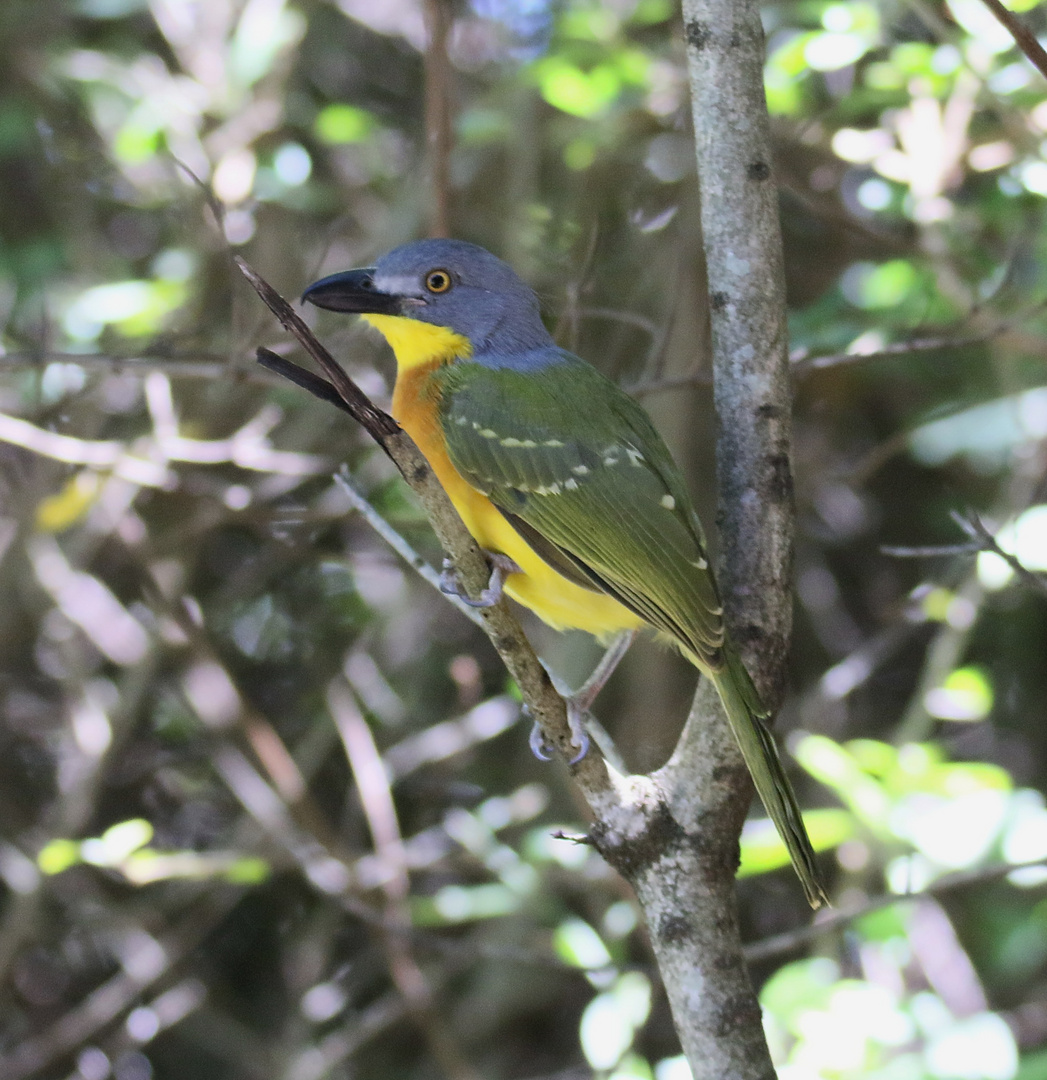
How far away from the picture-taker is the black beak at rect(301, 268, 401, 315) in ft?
9.91

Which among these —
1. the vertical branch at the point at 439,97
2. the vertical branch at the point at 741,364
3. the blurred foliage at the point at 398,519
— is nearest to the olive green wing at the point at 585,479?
the vertical branch at the point at 741,364

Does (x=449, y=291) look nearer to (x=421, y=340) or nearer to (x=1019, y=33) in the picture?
(x=421, y=340)

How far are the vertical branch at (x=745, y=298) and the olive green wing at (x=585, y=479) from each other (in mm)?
201

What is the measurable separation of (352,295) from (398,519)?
1.07 metres

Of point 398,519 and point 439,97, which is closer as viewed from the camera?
point 439,97

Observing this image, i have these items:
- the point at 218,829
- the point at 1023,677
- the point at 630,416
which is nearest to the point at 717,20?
the point at 630,416

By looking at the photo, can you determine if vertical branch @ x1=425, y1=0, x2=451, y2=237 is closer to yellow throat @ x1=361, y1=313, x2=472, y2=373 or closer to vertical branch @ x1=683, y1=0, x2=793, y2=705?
yellow throat @ x1=361, y1=313, x2=472, y2=373

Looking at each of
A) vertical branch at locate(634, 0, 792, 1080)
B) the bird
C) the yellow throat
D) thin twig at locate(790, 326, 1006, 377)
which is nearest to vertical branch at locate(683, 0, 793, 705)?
vertical branch at locate(634, 0, 792, 1080)

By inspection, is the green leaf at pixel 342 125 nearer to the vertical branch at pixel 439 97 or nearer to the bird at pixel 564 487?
the vertical branch at pixel 439 97

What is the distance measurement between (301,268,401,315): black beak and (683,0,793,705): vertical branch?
3.57ft

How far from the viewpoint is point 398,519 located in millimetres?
3977

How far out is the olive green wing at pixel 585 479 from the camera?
251cm

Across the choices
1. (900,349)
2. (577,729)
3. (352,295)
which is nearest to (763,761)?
(577,729)

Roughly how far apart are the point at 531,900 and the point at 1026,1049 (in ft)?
5.26
